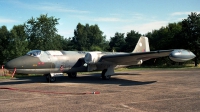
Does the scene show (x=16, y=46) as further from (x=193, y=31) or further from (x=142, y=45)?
(x=193, y=31)

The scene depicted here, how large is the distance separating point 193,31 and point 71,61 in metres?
31.2

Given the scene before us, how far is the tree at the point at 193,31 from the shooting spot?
1560 inches

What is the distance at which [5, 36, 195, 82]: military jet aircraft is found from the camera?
577 inches

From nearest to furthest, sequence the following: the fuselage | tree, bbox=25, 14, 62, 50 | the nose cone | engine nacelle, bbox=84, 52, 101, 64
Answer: the nose cone → the fuselage → engine nacelle, bbox=84, 52, 101, 64 → tree, bbox=25, 14, 62, 50

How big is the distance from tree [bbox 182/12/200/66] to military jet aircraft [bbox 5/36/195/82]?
23.4m

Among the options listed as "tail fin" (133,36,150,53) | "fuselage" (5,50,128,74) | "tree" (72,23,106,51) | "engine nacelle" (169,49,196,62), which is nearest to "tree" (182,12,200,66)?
"tail fin" (133,36,150,53)

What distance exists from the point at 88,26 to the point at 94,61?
83.9 metres

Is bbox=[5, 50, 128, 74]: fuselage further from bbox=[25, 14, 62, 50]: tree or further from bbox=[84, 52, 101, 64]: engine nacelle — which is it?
bbox=[25, 14, 62, 50]: tree

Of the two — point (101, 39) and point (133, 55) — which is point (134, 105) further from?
point (101, 39)

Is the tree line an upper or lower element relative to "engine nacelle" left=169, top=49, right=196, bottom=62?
upper

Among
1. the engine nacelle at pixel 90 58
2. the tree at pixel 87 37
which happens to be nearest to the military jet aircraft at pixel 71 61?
the engine nacelle at pixel 90 58

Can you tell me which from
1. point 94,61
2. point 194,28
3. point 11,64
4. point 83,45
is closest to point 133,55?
point 94,61

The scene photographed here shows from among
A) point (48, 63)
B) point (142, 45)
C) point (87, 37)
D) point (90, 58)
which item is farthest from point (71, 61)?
point (87, 37)

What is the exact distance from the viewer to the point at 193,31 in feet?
135
